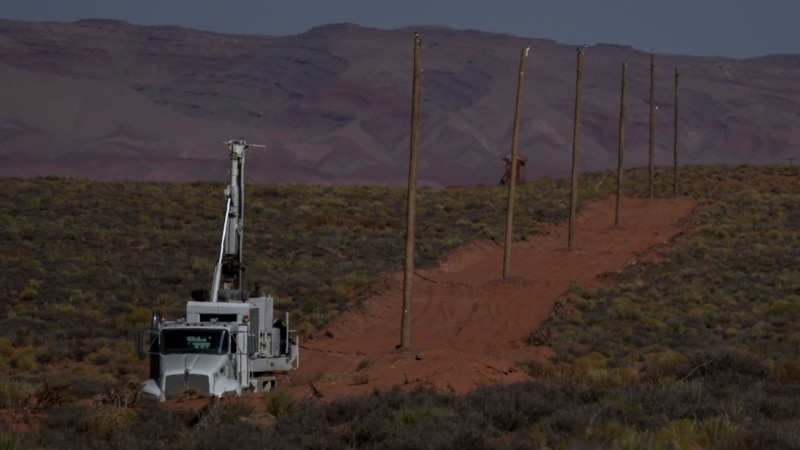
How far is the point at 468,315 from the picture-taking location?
1464 inches

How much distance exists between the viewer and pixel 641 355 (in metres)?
28.0

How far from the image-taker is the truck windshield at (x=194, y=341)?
20359 millimetres

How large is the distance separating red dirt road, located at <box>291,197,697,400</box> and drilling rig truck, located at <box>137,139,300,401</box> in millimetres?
902

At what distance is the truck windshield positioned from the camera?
20.4 metres

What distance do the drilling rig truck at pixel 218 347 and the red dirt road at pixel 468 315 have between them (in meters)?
0.90

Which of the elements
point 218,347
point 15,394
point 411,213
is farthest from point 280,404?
point 411,213

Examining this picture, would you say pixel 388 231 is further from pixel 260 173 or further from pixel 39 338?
pixel 260 173

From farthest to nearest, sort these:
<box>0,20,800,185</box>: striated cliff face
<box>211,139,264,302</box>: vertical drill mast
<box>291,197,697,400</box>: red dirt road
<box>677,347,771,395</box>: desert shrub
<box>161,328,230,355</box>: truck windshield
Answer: <box>0,20,800,185</box>: striated cliff face, <box>211,139,264,302</box>: vertical drill mast, <box>291,197,697,400</box>: red dirt road, <box>161,328,230,355</box>: truck windshield, <box>677,347,771,395</box>: desert shrub

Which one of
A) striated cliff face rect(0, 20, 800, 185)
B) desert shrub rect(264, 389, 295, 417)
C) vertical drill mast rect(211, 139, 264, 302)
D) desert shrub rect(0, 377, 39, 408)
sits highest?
striated cliff face rect(0, 20, 800, 185)

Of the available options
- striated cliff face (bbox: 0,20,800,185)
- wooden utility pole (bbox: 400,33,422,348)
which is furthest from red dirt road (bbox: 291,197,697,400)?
striated cliff face (bbox: 0,20,800,185)

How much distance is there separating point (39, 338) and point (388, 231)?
29.5 metres

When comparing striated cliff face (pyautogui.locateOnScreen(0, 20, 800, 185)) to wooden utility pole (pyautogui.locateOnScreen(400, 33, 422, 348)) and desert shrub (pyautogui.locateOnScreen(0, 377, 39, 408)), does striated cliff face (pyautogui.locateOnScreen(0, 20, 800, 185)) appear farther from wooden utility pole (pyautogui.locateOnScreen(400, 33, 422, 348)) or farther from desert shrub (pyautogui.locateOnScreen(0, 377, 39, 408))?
desert shrub (pyautogui.locateOnScreen(0, 377, 39, 408))

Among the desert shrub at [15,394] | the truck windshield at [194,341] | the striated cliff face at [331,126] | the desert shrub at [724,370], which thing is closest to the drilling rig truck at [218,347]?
the truck windshield at [194,341]

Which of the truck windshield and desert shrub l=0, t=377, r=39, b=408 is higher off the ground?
the truck windshield
